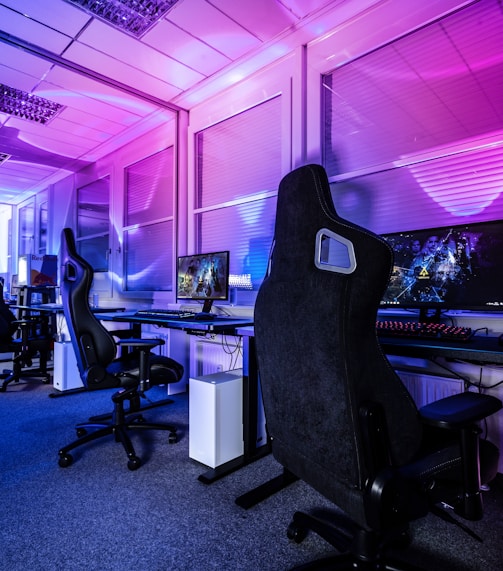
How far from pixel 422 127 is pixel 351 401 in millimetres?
2046

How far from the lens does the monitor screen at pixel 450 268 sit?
63.1 inches

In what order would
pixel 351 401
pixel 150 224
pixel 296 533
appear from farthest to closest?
pixel 150 224 < pixel 296 533 < pixel 351 401

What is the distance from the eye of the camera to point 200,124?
12.1ft

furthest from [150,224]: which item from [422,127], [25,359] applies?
[422,127]

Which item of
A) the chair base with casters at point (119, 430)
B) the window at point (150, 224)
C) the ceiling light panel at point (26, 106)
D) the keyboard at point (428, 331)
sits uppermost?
the ceiling light panel at point (26, 106)

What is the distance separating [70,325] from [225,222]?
1845 millimetres

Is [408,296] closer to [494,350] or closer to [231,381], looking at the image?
[494,350]

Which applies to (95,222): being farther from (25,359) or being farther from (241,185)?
(241,185)

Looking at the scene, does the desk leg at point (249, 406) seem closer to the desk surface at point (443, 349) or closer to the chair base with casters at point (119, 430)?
the chair base with casters at point (119, 430)

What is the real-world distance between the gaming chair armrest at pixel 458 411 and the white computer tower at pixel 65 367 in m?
3.36

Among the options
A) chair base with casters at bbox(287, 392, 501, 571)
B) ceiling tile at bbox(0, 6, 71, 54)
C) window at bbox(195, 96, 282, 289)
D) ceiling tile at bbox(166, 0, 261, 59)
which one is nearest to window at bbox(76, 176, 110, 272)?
window at bbox(195, 96, 282, 289)

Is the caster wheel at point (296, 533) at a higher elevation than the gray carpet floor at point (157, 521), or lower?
higher

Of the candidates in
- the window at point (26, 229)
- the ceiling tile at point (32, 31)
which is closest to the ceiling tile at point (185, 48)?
the ceiling tile at point (32, 31)

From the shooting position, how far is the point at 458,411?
894 mm
